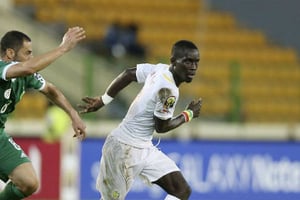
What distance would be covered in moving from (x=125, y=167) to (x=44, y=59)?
5.46 ft

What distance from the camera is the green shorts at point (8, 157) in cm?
942

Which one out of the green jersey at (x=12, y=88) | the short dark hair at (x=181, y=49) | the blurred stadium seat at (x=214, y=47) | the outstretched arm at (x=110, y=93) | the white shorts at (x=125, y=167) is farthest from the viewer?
the blurred stadium seat at (x=214, y=47)

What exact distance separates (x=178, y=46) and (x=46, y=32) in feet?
36.9

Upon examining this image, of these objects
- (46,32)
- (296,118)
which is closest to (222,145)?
(296,118)

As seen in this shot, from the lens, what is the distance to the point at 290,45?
22984 mm

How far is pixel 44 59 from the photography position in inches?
342

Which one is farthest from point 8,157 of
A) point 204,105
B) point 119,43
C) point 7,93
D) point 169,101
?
point 119,43

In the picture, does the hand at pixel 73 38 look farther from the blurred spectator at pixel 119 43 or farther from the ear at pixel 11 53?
the blurred spectator at pixel 119 43

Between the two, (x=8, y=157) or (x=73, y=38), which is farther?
(x=8, y=157)

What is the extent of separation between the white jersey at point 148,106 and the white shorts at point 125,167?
0.08 m

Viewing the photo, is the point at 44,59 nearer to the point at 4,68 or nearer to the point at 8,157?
the point at 4,68

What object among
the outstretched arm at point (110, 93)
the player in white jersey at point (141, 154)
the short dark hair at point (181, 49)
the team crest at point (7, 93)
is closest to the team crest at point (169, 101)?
the player in white jersey at point (141, 154)

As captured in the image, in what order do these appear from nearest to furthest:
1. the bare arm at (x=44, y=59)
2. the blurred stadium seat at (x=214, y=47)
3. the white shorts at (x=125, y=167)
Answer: the bare arm at (x=44, y=59) → the white shorts at (x=125, y=167) → the blurred stadium seat at (x=214, y=47)

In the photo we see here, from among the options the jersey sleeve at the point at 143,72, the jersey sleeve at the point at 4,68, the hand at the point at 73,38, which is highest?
the jersey sleeve at the point at 143,72
